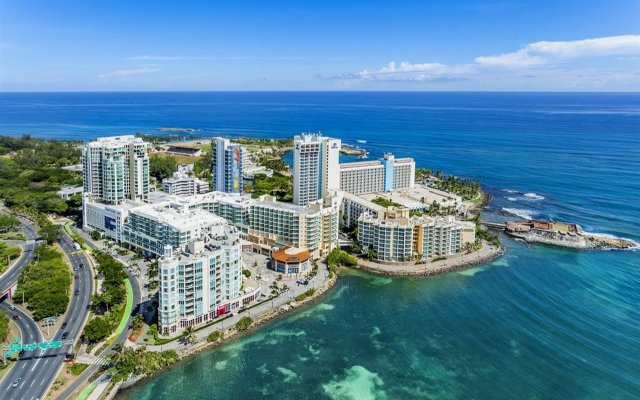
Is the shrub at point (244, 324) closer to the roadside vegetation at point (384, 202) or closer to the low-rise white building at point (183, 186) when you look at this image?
the roadside vegetation at point (384, 202)

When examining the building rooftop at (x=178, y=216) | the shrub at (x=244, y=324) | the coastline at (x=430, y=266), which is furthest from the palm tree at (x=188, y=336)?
the coastline at (x=430, y=266)

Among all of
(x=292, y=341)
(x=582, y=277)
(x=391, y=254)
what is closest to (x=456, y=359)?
(x=292, y=341)

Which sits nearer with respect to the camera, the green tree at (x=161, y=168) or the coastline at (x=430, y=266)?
the coastline at (x=430, y=266)

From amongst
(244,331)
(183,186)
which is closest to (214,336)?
(244,331)

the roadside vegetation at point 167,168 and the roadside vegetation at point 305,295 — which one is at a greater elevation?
the roadside vegetation at point 167,168

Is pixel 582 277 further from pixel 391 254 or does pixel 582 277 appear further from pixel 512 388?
pixel 512 388

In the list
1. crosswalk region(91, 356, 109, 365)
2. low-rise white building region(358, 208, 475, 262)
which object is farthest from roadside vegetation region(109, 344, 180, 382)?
low-rise white building region(358, 208, 475, 262)
